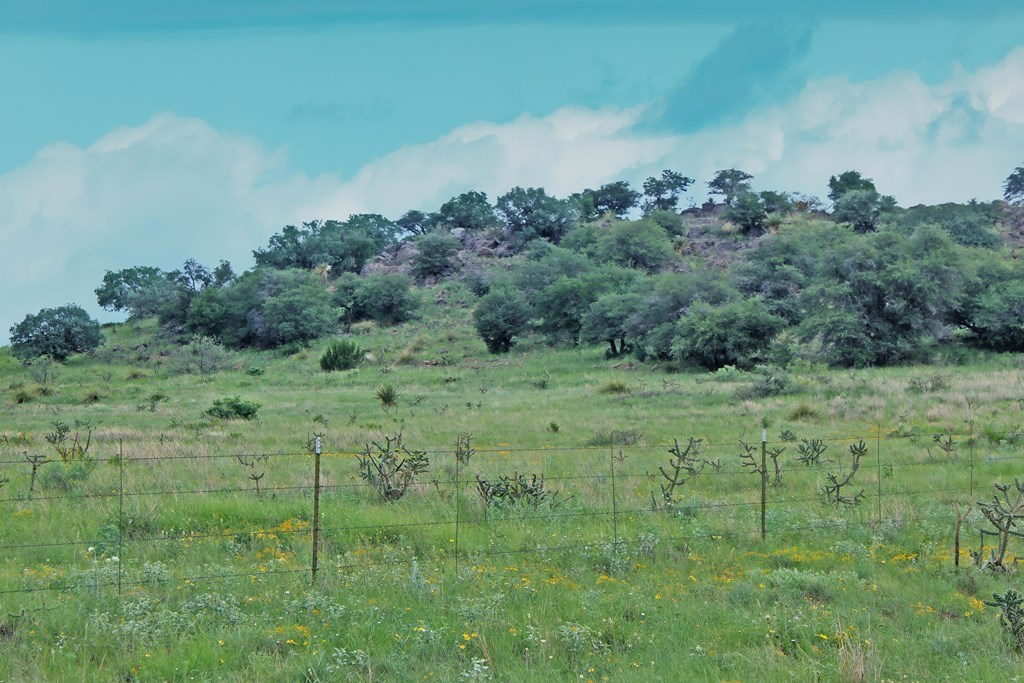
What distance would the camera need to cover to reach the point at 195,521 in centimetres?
1188

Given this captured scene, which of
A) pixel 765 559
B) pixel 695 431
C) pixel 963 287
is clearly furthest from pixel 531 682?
pixel 963 287

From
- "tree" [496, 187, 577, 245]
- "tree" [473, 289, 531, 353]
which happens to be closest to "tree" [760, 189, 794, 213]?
"tree" [496, 187, 577, 245]

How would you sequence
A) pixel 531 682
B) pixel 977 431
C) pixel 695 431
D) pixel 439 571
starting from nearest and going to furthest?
pixel 531 682 → pixel 439 571 → pixel 977 431 → pixel 695 431

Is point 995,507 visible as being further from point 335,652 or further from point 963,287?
point 963,287

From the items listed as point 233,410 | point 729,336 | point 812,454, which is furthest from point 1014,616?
point 729,336

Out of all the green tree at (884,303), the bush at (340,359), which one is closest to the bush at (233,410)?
the bush at (340,359)

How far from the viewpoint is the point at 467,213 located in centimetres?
13600

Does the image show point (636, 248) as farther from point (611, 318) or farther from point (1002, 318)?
point (1002, 318)

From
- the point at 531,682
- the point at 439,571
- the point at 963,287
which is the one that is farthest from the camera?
the point at 963,287

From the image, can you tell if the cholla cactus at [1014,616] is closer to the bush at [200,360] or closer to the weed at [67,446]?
the weed at [67,446]

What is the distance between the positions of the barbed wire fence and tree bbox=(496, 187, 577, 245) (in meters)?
102

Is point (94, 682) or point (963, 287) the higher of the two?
point (963, 287)

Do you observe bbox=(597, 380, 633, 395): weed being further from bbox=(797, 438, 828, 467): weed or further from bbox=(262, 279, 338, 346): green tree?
bbox=(262, 279, 338, 346): green tree

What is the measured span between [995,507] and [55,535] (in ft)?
38.9
